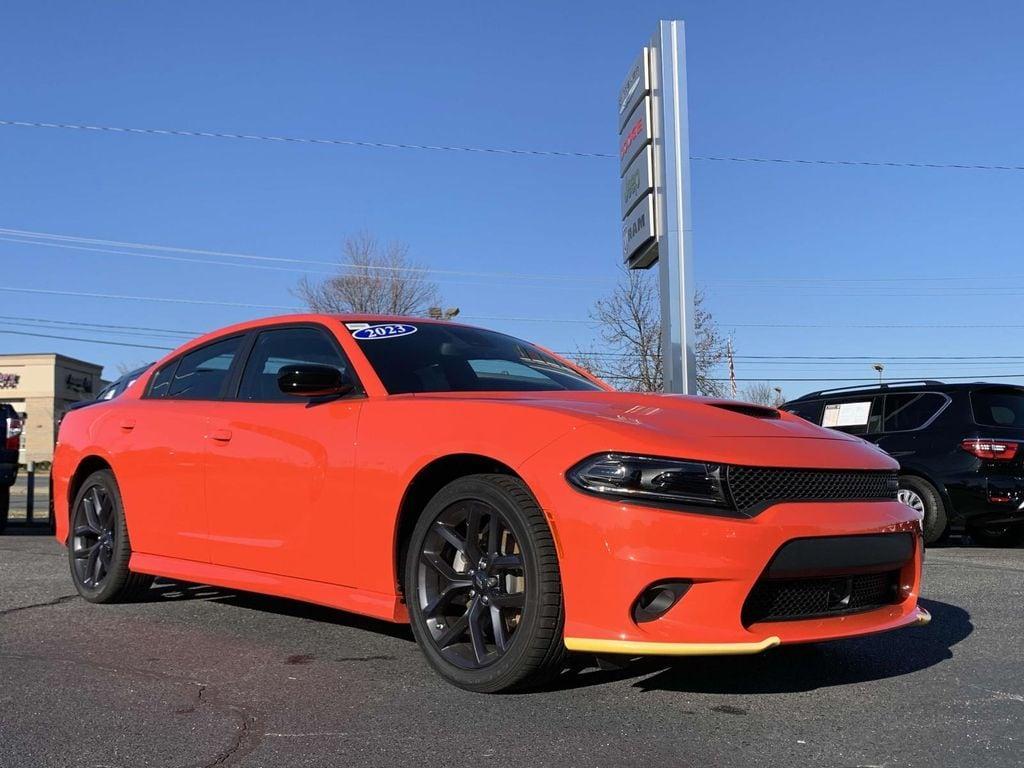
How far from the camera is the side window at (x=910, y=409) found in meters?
9.90

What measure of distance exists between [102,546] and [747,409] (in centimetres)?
373

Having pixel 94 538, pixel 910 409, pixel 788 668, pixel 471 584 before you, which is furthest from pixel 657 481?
pixel 910 409

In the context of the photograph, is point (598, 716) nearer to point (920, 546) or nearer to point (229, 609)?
point (920, 546)

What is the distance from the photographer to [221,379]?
17.4 feet

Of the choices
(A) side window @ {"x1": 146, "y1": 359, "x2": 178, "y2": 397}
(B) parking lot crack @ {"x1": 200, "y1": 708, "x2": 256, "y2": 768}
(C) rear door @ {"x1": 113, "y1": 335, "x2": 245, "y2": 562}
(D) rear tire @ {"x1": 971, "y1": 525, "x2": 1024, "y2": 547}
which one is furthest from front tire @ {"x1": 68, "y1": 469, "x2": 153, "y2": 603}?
(D) rear tire @ {"x1": 971, "y1": 525, "x2": 1024, "y2": 547}

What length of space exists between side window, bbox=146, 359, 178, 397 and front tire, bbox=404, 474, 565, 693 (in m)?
2.48

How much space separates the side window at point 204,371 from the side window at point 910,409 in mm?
6996

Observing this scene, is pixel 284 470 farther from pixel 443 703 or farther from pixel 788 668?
pixel 788 668

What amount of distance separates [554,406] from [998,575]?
15.8 ft

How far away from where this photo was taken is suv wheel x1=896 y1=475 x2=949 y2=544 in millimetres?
9445

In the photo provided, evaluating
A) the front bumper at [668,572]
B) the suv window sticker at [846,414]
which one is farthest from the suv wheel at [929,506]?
the front bumper at [668,572]

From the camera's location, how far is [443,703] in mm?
3537

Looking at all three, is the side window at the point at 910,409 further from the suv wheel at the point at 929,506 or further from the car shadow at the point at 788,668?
the car shadow at the point at 788,668

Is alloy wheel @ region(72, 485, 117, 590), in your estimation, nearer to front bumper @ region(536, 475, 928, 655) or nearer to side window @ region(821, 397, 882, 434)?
front bumper @ region(536, 475, 928, 655)
